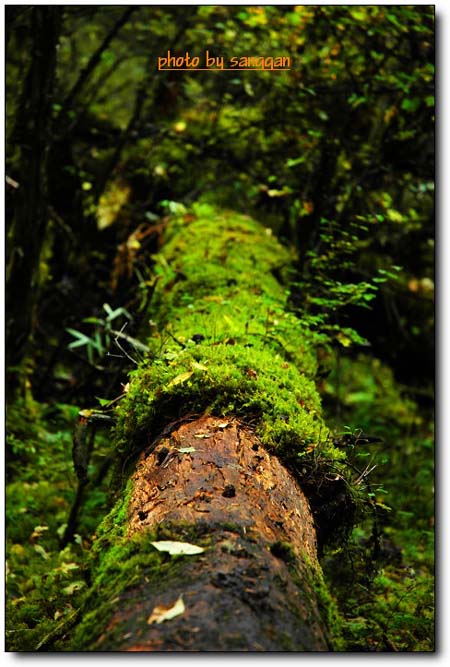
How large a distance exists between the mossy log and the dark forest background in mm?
672

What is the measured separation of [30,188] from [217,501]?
3321 millimetres

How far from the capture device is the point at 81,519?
12.5 feet

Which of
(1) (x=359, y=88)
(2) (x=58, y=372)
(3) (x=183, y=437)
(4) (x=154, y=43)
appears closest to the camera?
(3) (x=183, y=437)

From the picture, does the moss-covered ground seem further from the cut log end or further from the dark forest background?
the cut log end

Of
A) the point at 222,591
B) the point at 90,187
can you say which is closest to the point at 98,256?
the point at 90,187

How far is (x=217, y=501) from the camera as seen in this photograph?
6.07ft

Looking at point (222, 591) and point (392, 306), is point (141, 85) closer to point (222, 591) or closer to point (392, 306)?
point (392, 306)

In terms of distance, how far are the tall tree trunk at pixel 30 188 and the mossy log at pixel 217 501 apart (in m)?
1.73

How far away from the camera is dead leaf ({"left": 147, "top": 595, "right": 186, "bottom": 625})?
1.41m

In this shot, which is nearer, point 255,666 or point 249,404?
point 255,666

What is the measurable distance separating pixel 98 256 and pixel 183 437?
4.25 m

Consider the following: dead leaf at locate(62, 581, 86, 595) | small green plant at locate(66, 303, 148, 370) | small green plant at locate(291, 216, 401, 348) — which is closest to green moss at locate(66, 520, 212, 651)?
dead leaf at locate(62, 581, 86, 595)

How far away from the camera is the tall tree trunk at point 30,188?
4062 millimetres

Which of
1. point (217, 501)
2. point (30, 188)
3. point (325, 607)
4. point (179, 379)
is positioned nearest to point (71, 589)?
point (179, 379)
